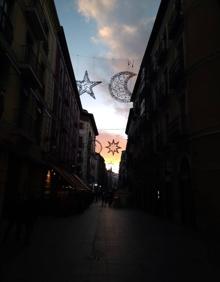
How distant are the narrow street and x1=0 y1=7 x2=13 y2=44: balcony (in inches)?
349

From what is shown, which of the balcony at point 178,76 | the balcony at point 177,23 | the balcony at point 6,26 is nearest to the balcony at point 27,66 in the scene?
the balcony at point 6,26

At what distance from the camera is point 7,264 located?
698cm

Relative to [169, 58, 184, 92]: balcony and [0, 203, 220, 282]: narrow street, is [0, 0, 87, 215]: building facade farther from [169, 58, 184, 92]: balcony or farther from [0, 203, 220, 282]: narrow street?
[169, 58, 184, 92]: balcony

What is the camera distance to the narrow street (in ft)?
20.8

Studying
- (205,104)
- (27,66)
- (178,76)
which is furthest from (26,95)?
(205,104)

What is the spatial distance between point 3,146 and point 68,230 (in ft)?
15.1

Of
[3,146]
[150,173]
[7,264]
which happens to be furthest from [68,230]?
[150,173]

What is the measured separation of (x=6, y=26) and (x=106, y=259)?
11.2m

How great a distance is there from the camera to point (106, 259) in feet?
25.9

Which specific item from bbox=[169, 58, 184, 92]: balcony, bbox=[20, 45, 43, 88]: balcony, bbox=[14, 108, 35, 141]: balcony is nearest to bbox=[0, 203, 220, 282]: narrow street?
bbox=[14, 108, 35, 141]: balcony

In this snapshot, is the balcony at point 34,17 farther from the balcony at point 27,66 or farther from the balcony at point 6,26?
the balcony at point 6,26

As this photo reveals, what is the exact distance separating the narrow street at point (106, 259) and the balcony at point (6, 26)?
8.87 metres

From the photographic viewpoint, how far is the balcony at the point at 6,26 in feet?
43.3

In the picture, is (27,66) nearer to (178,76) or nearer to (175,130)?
(178,76)
